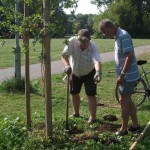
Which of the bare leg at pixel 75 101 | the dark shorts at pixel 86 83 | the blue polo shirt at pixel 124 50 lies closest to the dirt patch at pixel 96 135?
the dark shorts at pixel 86 83

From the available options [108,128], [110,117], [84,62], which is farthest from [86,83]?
[108,128]

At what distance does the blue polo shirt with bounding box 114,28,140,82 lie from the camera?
595 centimetres

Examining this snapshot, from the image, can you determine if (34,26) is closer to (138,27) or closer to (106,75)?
(106,75)

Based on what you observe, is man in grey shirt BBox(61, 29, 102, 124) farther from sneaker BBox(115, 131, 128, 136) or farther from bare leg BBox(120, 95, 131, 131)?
sneaker BBox(115, 131, 128, 136)

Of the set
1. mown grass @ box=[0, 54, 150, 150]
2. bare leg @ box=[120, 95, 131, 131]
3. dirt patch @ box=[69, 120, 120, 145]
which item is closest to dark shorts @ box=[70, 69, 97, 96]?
mown grass @ box=[0, 54, 150, 150]

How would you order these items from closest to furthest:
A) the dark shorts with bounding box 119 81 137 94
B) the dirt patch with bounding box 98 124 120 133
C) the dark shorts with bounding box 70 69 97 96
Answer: the dark shorts with bounding box 119 81 137 94
the dirt patch with bounding box 98 124 120 133
the dark shorts with bounding box 70 69 97 96

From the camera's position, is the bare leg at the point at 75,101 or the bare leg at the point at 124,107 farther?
the bare leg at the point at 75,101

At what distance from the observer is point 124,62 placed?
612 cm

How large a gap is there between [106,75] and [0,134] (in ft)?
30.9

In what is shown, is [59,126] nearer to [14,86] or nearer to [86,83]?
[86,83]

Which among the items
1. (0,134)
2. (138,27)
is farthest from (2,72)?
(138,27)

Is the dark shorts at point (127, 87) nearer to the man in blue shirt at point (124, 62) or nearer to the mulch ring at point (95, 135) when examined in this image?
the man in blue shirt at point (124, 62)

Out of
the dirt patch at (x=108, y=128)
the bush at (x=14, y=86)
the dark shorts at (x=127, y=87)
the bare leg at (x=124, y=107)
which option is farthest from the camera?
the bush at (x=14, y=86)

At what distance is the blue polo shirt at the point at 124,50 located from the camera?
19.5 ft
